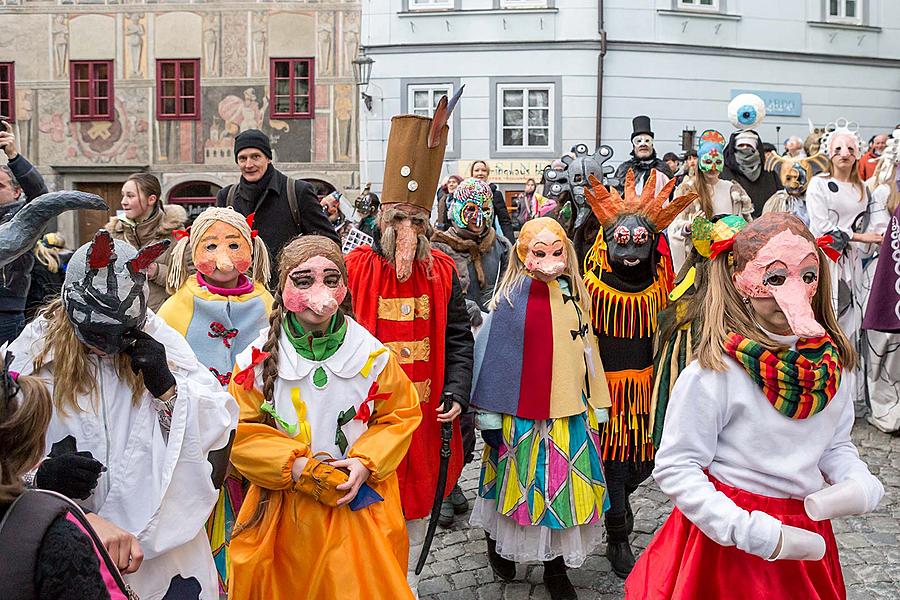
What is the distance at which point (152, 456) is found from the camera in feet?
9.16

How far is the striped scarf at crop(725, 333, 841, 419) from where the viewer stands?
2844 mm

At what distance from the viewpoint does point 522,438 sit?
15.0 feet

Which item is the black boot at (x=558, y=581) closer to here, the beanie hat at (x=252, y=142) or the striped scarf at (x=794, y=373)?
the striped scarf at (x=794, y=373)

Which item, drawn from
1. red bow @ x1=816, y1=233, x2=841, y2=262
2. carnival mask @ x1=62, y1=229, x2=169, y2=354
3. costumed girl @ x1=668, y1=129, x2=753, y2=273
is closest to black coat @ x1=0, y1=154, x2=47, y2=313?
carnival mask @ x1=62, y1=229, x2=169, y2=354

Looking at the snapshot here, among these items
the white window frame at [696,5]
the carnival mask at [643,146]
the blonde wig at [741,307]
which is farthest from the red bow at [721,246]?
the white window frame at [696,5]

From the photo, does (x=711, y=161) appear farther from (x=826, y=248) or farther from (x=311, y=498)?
(x=311, y=498)

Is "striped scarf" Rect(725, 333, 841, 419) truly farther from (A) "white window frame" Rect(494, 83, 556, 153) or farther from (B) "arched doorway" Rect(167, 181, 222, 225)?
(B) "arched doorway" Rect(167, 181, 222, 225)

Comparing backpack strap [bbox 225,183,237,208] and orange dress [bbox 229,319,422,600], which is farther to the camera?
backpack strap [bbox 225,183,237,208]

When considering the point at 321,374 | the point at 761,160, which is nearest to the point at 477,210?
the point at 321,374

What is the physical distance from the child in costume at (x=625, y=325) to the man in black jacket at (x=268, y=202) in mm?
1848

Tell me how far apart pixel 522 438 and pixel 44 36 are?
2103 cm

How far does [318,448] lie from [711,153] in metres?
5.02

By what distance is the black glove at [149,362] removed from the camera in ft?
9.07

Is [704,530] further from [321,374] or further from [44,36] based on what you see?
[44,36]
